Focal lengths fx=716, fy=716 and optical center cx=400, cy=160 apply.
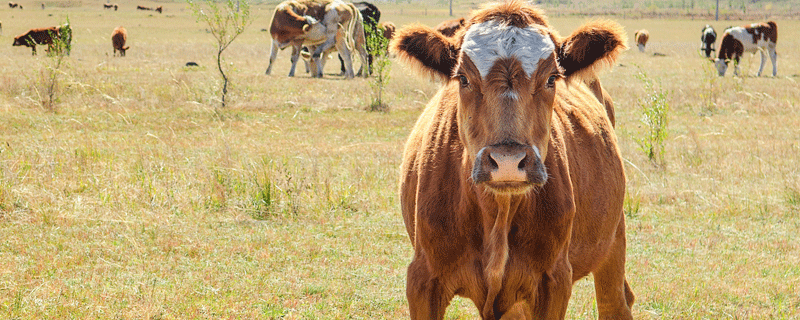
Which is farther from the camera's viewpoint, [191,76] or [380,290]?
[191,76]

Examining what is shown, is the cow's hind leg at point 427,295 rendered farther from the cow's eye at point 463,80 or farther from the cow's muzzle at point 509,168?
the cow's eye at point 463,80

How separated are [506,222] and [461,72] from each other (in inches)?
31.0

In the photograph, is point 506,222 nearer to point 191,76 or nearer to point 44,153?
point 44,153

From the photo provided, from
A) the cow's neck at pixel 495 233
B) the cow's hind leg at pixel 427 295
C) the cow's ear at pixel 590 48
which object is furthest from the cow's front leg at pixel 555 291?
the cow's ear at pixel 590 48

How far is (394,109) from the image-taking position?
53.8ft

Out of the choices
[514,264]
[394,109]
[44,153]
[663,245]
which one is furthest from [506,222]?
[394,109]

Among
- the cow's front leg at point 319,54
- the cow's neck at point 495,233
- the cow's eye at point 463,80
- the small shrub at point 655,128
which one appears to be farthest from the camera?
the cow's front leg at point 319,54

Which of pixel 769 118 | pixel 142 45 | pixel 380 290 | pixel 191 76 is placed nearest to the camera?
pixel 380 290

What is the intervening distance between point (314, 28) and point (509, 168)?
21.3 metres

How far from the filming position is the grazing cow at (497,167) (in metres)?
3.33

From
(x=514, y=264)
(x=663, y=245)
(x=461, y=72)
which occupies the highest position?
(x=461, y=72)

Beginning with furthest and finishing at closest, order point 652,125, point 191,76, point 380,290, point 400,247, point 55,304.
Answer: point 191,76
point 652,125
point 400,247
point 380,290
point 55,304

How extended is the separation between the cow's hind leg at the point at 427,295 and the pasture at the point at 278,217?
1.11m

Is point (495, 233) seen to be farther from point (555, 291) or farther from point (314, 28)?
point (314, 28)
